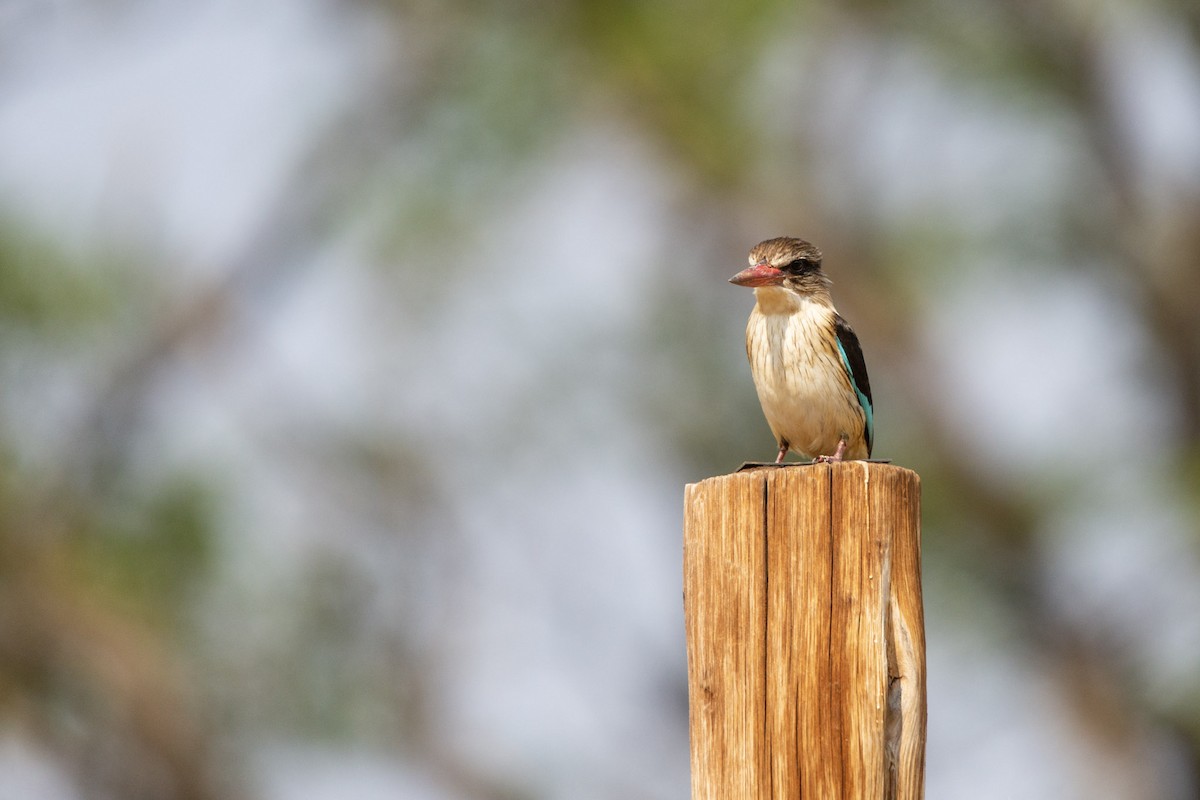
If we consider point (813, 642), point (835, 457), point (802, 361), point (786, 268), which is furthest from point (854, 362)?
point (813, 642)

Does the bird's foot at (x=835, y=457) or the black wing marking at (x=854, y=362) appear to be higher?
the black wing marking at (x=854, y=362)

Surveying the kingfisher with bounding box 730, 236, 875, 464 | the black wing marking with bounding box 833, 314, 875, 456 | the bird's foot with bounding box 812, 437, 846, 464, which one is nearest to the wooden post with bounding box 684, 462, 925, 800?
the bird's foot with bounding box 812, 437, 846, 464

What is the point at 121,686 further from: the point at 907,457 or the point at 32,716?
the point at 907,457

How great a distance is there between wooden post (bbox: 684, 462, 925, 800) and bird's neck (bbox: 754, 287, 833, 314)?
218cm

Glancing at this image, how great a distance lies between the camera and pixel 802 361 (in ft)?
18.2

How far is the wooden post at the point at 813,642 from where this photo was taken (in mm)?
3414

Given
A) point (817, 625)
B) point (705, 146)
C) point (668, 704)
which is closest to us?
point (817, 625)

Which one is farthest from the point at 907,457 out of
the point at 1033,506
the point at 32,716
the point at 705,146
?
the point at 32,716

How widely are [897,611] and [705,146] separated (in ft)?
32.6

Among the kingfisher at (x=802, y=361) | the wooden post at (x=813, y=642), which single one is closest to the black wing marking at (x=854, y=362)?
the kingfisher at (x=802, y=361)

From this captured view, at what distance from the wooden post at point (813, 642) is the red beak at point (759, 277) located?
208cm

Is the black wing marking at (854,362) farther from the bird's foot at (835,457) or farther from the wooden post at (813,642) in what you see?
the wooden post at (813,642)

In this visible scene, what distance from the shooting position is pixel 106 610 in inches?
525

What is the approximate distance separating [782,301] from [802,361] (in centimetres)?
28
